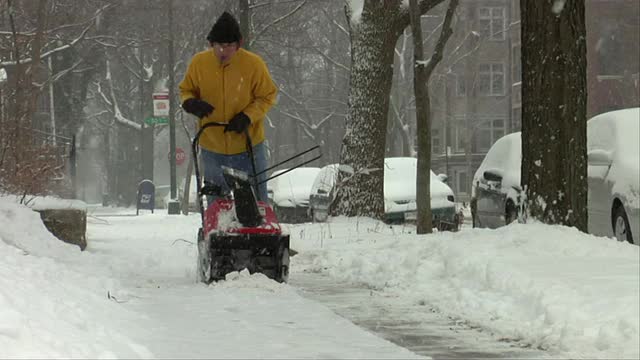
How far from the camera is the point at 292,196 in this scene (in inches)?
828

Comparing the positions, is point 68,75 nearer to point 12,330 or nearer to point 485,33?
point 485,33

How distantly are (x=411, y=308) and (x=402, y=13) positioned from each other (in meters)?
8.59

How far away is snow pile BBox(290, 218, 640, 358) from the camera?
5270 mm

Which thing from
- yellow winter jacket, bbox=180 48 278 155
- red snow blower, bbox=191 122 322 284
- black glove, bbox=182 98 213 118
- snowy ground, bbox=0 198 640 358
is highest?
yellow winter jacket, bbox=180 48 278 155

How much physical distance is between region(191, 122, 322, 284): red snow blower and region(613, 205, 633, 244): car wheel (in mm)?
4680

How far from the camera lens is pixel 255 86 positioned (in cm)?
802

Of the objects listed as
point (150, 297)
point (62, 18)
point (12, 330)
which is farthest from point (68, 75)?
point (12, 330)

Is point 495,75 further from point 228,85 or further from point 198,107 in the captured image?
point 198,107

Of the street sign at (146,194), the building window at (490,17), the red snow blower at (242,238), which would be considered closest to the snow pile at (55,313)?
the red snow blower at (242,238)

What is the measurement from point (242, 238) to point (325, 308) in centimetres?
99

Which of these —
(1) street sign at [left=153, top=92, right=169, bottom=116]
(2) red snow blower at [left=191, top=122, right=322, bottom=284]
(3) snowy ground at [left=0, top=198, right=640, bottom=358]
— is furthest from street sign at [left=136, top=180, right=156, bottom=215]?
(2) red snow blower at [left=191, top=122, right=322, bottom=284]

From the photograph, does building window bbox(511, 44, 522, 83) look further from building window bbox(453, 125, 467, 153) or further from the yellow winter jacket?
the yellow winter jacket

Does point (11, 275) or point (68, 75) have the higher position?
point (68, 75)

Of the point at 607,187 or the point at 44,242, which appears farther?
the point at 607,187
